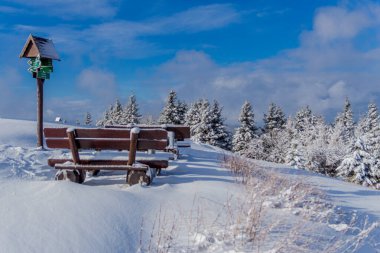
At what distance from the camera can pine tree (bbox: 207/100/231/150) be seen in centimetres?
4184

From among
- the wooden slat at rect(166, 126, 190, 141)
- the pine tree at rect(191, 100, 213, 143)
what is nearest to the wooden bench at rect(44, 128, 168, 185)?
the wooden slat at rect(166, 126, 190, 141)

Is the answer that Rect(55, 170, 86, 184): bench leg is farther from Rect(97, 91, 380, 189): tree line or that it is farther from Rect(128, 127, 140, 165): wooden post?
Rect(97, 91, 380, 189): tree line

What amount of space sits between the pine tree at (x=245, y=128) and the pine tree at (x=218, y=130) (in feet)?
4.09

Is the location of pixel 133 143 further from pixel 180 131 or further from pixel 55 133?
pixel 180 131

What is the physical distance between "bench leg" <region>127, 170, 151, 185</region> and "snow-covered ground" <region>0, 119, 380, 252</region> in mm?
178

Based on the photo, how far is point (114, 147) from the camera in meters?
6.48

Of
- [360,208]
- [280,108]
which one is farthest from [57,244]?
[280,108]

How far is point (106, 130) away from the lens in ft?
20.8

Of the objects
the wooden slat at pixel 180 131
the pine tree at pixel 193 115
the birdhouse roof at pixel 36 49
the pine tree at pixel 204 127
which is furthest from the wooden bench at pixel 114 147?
the pine tree at pixel 193 115

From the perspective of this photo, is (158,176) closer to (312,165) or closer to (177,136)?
(177,136)

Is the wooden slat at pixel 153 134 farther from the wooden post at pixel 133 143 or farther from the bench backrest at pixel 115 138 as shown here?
the wooden post at pixel 133 143

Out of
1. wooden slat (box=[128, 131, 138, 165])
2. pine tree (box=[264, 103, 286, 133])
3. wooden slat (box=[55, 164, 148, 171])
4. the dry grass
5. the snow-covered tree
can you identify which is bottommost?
the snow-covered tree

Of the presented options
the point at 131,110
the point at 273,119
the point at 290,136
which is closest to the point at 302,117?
the point at 273,119

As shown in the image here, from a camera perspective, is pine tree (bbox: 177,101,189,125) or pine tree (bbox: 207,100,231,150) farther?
pine tree (bbox: 177,101,189,125)
